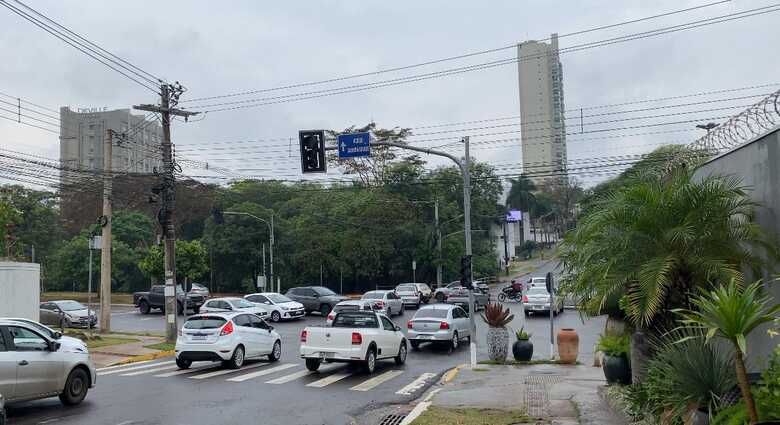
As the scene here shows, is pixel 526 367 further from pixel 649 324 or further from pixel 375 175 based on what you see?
pixel 375 175

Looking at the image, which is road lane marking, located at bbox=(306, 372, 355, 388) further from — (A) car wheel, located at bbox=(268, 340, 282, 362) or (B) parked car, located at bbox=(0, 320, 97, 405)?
(B) parked car, located at bbox=(0, 320, 97, 405)

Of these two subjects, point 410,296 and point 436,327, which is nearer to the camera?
point 436,327

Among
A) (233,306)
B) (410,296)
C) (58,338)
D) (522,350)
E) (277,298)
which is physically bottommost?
(522,350)

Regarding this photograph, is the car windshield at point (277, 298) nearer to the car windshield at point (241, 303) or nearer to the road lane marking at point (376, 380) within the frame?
the car windshield at point (241, 303)

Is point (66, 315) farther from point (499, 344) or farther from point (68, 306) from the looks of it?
point (499, 344)

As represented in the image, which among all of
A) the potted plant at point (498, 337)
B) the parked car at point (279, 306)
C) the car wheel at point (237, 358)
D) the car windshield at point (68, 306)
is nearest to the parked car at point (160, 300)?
Answer: the parked car at point (279, 306)

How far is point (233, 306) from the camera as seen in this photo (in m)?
33.6

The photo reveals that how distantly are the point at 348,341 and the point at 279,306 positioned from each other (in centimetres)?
1996

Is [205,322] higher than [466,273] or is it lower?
lower

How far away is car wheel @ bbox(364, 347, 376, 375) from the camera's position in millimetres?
17781

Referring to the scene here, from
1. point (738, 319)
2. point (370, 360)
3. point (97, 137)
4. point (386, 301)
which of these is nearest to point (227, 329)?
point (370, 360)

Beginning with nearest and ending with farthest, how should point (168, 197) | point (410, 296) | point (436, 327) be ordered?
point (436, 327), point (168, 197), point (410, 296)

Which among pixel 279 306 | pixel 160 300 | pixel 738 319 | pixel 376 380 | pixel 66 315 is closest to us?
pixel 738 319

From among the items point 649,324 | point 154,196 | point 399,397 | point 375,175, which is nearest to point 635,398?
point 649,324
